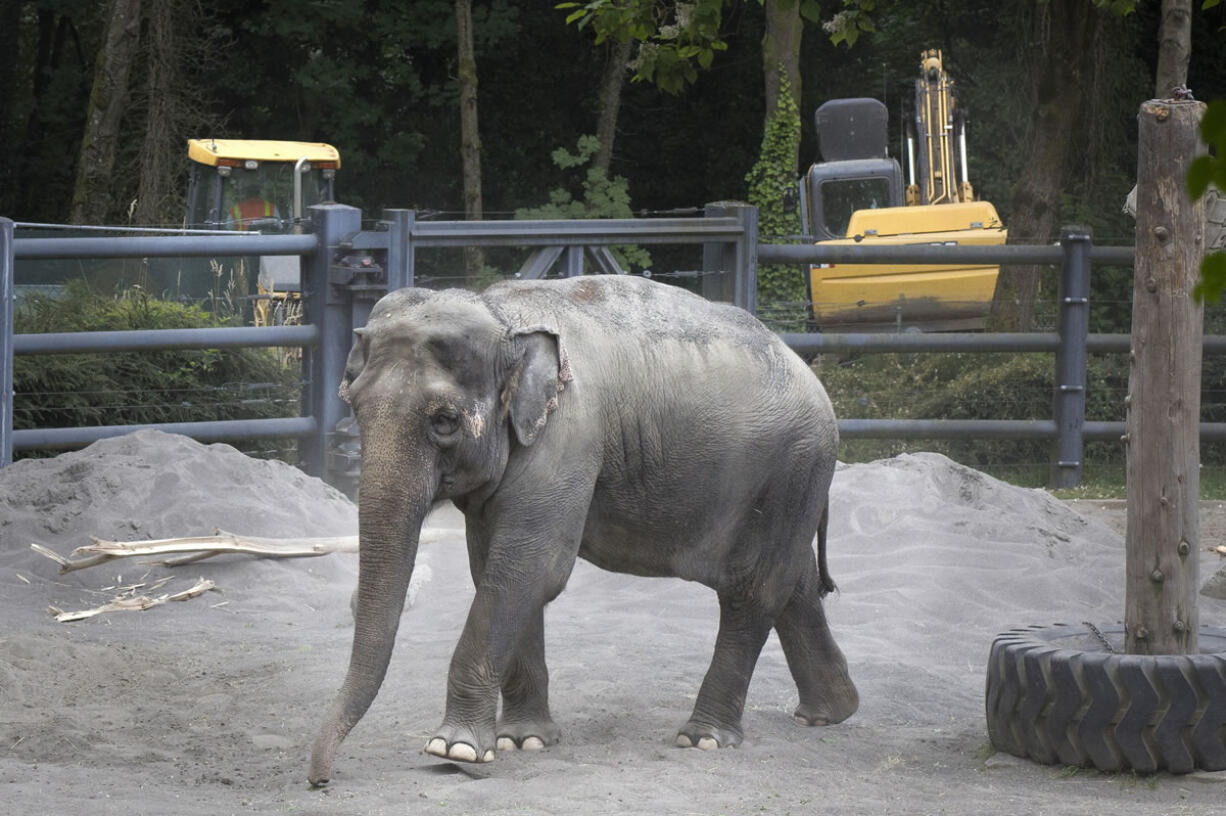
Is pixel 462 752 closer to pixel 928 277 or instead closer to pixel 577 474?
pixel 577 474

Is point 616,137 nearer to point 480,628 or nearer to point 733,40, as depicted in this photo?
point 733,40

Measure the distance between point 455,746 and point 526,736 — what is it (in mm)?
437

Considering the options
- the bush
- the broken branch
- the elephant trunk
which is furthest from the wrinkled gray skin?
the bush

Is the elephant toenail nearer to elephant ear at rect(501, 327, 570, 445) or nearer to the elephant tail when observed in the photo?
elephant ear at rect(501, 327, 570, 445)

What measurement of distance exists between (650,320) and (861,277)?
39.7 feet

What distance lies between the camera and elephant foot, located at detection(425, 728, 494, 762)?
4.81m

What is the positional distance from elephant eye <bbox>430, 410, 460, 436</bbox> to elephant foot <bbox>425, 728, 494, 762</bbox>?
35.2 inches

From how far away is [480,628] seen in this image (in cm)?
483

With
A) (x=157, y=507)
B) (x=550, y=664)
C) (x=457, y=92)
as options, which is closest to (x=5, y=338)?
(x=157, y=507)

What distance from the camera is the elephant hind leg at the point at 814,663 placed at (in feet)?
18.8

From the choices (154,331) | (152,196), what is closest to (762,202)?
(152,196)

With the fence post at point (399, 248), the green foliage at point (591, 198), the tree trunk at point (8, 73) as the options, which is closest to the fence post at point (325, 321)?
the fence post at point (399, 248)

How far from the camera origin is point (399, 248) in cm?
927

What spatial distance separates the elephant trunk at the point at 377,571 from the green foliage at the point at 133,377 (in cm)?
518
